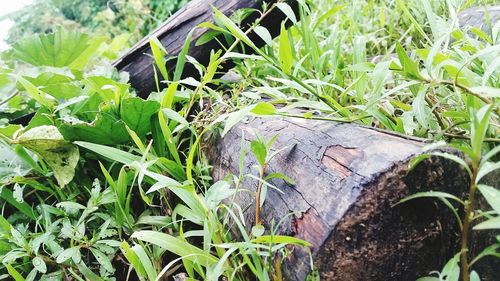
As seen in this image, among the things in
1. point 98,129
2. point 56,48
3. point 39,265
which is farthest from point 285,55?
point 56,48

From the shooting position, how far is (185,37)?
5.08 feet

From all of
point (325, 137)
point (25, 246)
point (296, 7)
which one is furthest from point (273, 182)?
point (296, 7)

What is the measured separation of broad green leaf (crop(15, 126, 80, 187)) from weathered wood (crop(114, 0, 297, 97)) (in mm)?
510

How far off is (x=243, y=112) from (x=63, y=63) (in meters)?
1.27

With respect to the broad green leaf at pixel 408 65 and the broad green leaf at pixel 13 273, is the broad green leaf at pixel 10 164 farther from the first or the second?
the broad green leaf at pixel 408 65

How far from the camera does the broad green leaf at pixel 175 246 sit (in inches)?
33.1

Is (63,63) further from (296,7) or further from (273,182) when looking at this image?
(273,182)

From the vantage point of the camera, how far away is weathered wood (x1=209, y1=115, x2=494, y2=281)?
677mm

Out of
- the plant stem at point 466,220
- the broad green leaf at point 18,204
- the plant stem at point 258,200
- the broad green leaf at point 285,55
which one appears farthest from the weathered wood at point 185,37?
the plant stem at point 466,220

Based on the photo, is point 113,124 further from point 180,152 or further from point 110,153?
point 180,152

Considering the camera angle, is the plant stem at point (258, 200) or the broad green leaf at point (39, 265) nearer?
the plant stem at point (258, 200)

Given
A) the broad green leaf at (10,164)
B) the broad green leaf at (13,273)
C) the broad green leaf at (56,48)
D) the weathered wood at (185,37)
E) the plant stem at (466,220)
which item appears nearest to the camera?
the plant stem at (466,220)

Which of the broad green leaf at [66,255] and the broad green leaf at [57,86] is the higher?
the broad green leaf at [57,86]

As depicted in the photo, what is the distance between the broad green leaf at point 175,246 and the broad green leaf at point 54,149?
369mm
